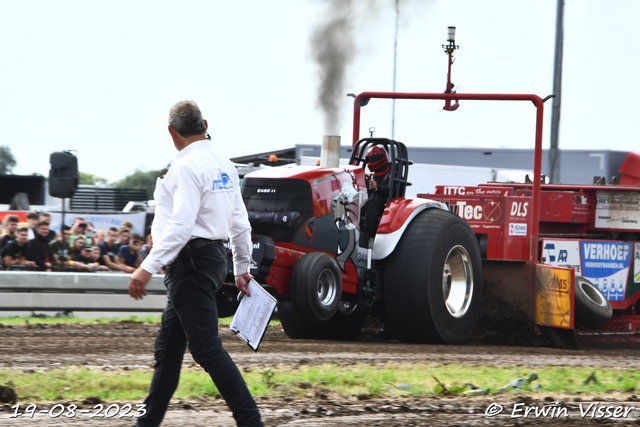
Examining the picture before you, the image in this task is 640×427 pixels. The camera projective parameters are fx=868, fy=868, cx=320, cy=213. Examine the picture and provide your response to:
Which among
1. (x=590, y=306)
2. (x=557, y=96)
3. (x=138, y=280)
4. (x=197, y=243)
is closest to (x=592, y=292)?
(x=590, y=306)

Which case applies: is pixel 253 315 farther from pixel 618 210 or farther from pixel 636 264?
pixel 618 210

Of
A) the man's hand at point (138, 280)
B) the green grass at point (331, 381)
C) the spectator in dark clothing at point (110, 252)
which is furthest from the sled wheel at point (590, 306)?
the spectator in dark clothing at point (110, 252)

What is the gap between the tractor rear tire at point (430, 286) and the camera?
25.1 feet

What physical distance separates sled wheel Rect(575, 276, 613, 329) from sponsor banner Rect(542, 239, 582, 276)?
0.52m

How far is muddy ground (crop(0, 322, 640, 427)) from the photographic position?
Answer: 14.3 ft

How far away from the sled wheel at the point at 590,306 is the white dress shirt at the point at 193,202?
17.4 ft

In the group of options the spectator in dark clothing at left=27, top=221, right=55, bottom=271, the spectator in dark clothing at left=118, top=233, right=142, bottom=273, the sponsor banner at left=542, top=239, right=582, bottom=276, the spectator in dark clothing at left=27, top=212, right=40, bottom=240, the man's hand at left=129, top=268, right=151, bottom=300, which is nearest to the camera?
the man's hand at left=129, top=268, right=151, bottom=300

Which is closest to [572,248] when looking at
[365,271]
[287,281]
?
[365,271]

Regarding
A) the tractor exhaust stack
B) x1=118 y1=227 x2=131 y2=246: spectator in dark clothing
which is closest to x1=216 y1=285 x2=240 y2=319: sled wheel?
the tractor exhaust stack

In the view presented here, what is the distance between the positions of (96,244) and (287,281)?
587 cm

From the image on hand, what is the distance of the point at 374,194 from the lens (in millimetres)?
8156

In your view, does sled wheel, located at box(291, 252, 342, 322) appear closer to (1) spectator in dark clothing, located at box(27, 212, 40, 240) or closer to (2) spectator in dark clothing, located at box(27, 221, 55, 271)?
(2) spectator in dark clothing, located at box(27, 221, 55, 271)

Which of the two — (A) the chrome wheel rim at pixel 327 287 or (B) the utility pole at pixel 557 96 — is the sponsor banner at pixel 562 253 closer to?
(A) the chrome wheel rim at pixel 327 287

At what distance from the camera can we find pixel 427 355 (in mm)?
6766
